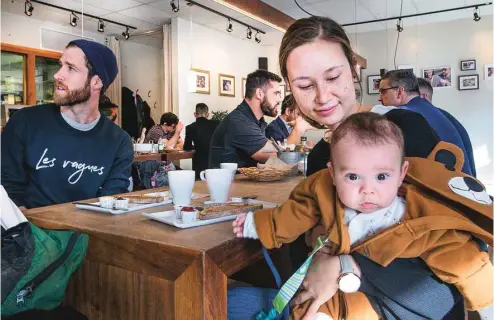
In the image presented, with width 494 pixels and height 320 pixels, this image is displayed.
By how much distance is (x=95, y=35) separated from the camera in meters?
7.95

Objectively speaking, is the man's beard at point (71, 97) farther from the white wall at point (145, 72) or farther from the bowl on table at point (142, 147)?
the white wall at point (145, 72)

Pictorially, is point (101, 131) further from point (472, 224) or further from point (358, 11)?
point (358, 11)

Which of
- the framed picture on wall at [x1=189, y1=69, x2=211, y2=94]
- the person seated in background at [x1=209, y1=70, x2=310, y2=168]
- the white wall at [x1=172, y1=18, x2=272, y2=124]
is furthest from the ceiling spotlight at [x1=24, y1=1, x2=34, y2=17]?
the person seated in background at [x1=209, y1=70, x2=310, y2=168]

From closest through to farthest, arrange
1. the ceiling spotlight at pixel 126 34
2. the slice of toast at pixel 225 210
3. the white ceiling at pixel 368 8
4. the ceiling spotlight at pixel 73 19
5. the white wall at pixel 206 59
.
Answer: the slice of toast at pixel 225 210 < the white ceiling at pixel 368 8 < the ceiling spotlight at pixel 73 19 < the white wall at pixel 206 59 < the ceiling spotlight at pixel 126 34

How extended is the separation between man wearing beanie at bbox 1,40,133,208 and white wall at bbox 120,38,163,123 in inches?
258

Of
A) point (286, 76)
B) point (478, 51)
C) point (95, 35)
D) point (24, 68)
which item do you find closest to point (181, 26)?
point (95, 35)

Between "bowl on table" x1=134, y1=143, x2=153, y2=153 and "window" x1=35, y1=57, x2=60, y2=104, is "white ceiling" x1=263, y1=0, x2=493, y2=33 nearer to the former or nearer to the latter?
"bowl on table" x1=134, y1=143, x2=153, y2=153

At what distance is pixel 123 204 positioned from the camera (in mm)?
1264

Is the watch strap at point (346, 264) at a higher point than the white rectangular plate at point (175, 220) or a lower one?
lower

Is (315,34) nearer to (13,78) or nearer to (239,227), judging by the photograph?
(239,227)

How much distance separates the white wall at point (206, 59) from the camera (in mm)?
7414

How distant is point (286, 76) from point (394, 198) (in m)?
0.61

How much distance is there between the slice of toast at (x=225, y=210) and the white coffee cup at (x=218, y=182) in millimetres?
151

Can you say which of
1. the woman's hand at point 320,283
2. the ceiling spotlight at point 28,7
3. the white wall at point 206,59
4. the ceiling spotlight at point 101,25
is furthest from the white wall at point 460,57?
the woman's hand at point 320,283
